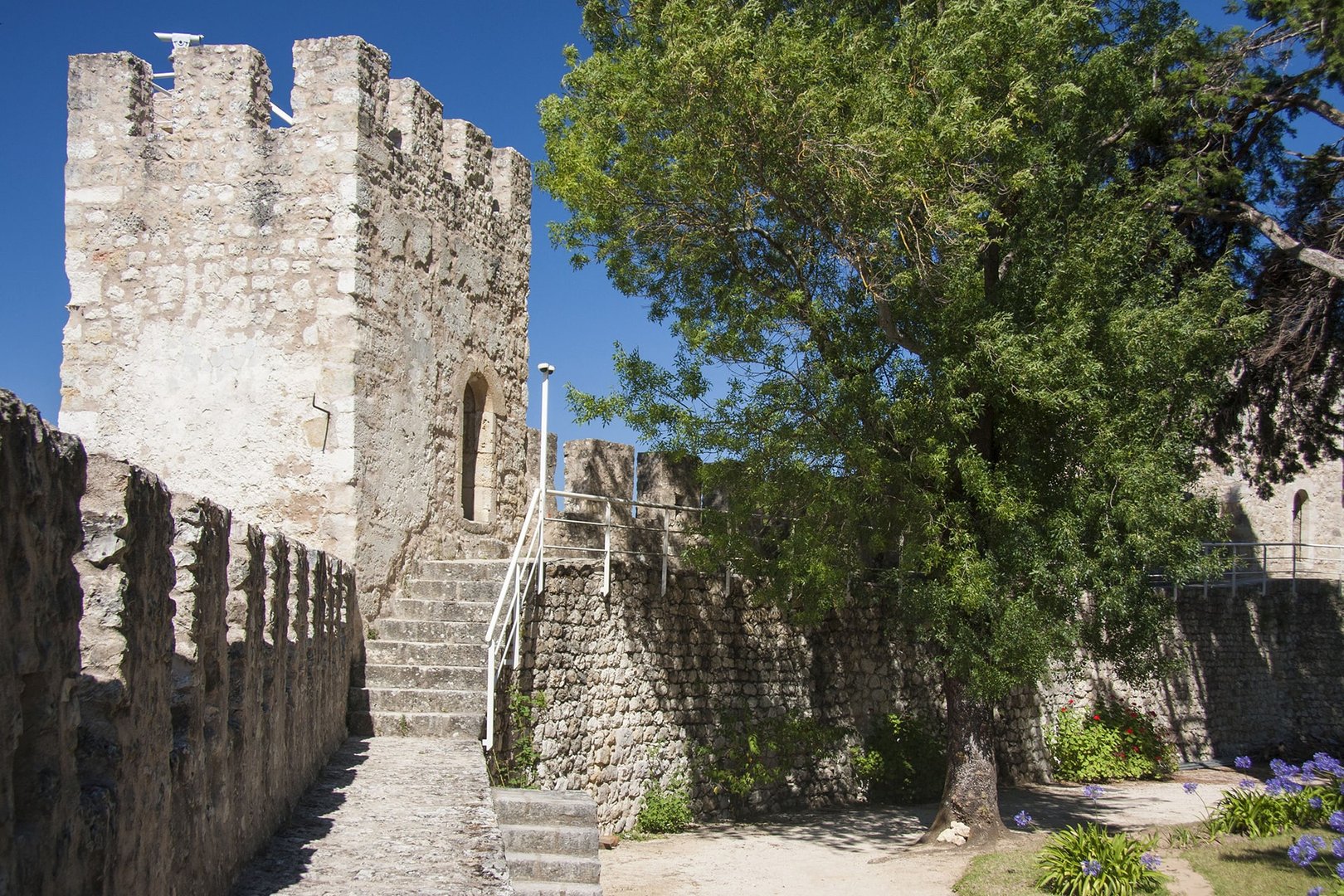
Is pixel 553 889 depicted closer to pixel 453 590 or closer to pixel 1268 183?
pixel 453 590

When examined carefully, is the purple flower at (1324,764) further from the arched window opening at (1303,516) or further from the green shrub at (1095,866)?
the arched window opening at (1303,516)

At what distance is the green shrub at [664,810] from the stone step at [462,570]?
2961 mm

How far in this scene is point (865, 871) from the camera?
10.6m

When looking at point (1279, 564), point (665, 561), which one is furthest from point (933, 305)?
point (1279, 564)

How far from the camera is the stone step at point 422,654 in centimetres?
966

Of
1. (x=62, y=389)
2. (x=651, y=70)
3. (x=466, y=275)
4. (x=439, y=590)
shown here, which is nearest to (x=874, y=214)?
(x=651, y=70)

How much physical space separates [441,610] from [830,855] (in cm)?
434

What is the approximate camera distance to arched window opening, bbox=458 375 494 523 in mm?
11898

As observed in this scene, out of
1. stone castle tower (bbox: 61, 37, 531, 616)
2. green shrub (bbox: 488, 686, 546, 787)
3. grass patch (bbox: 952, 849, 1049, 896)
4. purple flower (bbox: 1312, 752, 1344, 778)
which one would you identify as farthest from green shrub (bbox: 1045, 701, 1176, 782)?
stone castle tower (bbox: 61, 37, 531, 616)

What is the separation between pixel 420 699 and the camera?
360 inches

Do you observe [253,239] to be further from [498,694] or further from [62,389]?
[498,694]

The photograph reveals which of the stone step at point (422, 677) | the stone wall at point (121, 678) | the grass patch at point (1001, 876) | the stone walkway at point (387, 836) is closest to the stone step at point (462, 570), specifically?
the stone step at point (422, 677)

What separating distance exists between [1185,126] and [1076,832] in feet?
25.9

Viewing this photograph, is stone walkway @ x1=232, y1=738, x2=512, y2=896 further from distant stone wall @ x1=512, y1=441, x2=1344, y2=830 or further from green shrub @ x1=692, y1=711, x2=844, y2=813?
green shrub @ x1=692, y1=711, x2=844, y2=813
